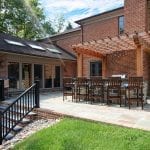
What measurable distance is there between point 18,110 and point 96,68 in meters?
8.83

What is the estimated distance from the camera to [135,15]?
42.7 ft

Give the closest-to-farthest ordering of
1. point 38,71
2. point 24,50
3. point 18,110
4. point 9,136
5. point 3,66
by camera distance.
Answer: point 9,136 < point 18,110 < point 3,66 < point 24,50 < point 38,71

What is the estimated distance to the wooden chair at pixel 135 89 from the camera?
8.64 meters

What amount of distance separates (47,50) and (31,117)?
1048cm

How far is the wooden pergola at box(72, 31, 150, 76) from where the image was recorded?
978cm

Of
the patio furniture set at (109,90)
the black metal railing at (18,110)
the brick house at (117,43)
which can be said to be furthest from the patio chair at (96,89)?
the black metal railing at (18,110)

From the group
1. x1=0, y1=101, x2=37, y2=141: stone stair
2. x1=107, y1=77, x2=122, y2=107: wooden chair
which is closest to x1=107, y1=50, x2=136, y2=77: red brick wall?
x1=107, y1=77, x2=122, y2=107: wooden chair

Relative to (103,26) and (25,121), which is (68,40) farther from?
(25,121)

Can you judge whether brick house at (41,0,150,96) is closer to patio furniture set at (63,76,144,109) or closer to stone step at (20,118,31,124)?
patio furniture set at (63,76,144,109)

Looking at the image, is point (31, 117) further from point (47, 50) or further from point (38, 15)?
point (38, 15)

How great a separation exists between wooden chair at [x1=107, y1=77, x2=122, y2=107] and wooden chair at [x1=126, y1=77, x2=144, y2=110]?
41cm

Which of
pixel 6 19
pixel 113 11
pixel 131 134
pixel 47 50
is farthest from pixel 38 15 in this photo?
pixel 131 134

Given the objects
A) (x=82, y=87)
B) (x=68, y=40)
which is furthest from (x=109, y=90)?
(x=68, y=40)

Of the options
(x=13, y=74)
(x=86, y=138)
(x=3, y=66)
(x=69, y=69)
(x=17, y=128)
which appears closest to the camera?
(x=86, y=138)
